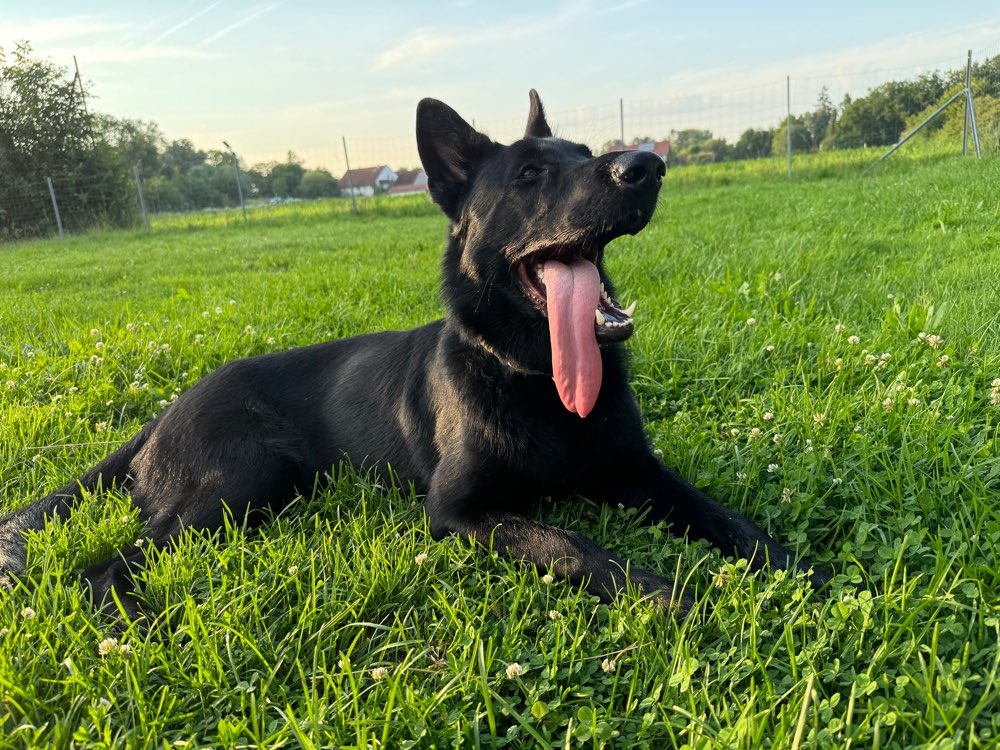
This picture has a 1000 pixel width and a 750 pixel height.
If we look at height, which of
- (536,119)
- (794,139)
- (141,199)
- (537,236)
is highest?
(141,199)

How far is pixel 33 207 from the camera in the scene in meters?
19.7

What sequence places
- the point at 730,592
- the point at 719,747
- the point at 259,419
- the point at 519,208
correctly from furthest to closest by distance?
1. the point at 259,419
2. the point at 519,208
3. the point at 730,592
4. the point at 719,747

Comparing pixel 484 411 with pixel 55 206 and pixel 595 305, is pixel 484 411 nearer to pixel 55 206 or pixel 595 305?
pixel 595 305

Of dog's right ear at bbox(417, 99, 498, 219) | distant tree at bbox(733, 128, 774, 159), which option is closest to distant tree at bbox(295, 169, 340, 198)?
distant tree at bbox(733, 128, 774, 159)

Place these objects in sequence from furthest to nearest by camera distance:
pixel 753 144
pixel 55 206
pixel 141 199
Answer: pixel 141 199 → pixel 55 206 → pixel 753 144

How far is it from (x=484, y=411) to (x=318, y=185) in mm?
23173

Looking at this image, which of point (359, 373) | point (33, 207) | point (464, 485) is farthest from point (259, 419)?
point (33, 207)

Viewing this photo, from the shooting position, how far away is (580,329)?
220 cm

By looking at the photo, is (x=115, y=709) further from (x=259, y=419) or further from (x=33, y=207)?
(x=33, y=207)

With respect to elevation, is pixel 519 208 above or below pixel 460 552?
above

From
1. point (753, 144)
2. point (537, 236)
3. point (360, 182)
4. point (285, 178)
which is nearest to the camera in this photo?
point (537, 236)

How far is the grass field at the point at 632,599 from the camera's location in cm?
137

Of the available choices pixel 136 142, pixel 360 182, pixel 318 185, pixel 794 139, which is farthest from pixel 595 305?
pixel 136 142

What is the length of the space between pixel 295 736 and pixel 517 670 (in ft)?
1.63
